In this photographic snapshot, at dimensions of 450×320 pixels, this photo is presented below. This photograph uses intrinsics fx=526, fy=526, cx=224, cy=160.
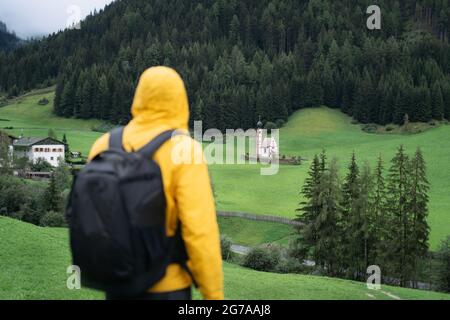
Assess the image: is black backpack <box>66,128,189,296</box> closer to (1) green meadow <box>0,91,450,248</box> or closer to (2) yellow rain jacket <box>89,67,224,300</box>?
(2) yellow rain jacket <box>89,67,224,300</box>

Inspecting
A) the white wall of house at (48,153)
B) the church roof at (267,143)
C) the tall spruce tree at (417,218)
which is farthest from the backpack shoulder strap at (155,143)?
the white wall of house at (48,153)

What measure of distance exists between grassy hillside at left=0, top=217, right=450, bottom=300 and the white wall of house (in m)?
77.1

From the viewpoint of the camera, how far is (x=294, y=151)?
4257 inches

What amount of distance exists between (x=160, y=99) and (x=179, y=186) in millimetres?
1035

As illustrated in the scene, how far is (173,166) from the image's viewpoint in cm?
528

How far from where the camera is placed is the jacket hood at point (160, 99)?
5594 millimetres

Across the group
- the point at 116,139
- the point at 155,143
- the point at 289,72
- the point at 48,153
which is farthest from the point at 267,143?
the point at 155,143

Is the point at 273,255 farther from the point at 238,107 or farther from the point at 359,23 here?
the point at 359,23

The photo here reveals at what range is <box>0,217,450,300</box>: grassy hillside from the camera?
46.8 ft

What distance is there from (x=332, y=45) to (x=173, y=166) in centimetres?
17065

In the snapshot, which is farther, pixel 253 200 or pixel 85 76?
pixel 85 76

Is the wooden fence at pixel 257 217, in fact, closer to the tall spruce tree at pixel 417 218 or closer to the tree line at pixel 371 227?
the tree line at pixel 371 227

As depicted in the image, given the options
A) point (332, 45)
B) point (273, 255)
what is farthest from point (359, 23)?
point (273, 255)

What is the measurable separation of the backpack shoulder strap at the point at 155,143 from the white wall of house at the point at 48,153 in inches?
3689
